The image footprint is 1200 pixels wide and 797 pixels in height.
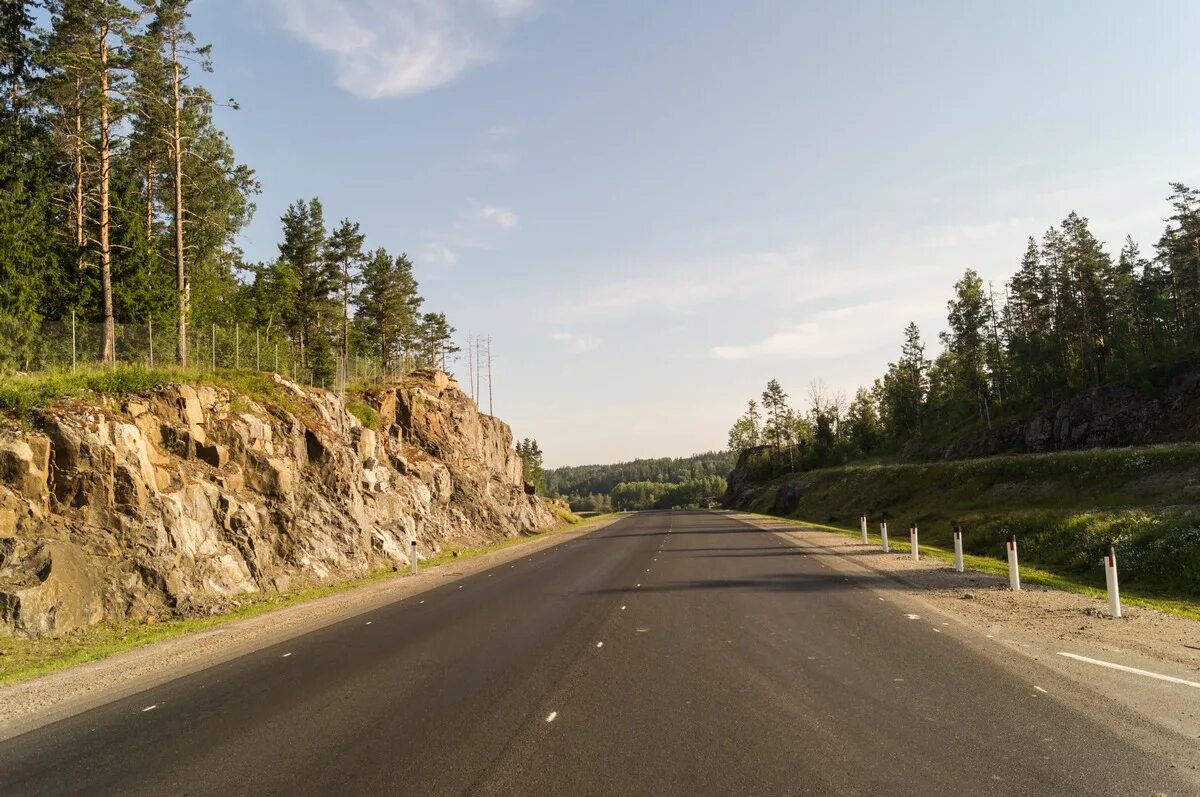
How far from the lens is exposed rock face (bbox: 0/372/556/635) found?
15.3 metres

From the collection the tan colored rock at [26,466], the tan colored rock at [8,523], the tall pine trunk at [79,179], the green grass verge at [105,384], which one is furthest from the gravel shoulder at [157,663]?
the tall pine trunk at [79,179]

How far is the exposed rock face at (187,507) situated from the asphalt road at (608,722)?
6831mm

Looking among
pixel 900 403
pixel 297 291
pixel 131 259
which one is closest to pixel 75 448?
pixel 131 259

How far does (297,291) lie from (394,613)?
44.6 metres

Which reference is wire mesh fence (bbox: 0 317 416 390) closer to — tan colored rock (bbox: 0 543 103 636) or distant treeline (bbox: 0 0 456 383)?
distant treeline (bbox: 0 0 456 383)

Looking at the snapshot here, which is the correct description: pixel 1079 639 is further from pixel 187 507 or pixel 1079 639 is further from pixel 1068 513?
pixel 1068 513

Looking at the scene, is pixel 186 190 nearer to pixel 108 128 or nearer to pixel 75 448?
pixel 108 128

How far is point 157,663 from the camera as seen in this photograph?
11250 mm

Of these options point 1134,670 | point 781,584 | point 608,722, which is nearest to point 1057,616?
point 1134,670

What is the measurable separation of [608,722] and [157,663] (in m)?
8.47

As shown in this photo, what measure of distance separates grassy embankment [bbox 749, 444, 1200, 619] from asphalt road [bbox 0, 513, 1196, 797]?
359 inches

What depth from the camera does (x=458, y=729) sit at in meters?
6.75

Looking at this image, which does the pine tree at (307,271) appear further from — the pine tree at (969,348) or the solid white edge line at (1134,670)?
the pine tree at (969,348)

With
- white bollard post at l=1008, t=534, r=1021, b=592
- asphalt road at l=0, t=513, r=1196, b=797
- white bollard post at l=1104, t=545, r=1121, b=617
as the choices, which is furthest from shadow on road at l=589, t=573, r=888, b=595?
white bollard post at l=1104, t=545, r=1121, b=617
